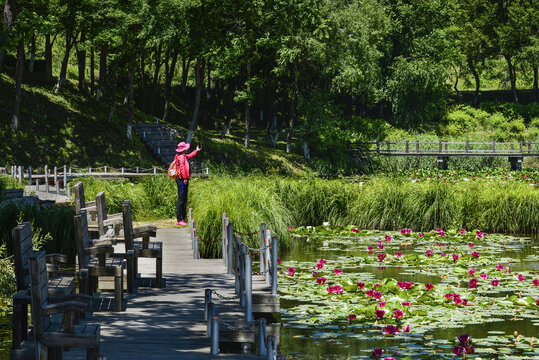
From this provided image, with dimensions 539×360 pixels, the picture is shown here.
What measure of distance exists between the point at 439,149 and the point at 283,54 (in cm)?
1511

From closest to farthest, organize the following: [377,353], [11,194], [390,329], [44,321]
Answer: [44,321] → [377,353] → [390,329] → [11,194]

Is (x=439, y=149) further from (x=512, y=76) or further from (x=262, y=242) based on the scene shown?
(x=262, y=242)

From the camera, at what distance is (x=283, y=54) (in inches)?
1890

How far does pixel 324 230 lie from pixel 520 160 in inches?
1461

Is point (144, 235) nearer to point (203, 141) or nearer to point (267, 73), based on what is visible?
point (203, 141)

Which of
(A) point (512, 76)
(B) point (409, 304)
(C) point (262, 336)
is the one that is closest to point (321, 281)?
(B) point (409, 304)

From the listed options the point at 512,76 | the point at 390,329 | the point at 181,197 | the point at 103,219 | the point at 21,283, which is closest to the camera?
the point at 21,283

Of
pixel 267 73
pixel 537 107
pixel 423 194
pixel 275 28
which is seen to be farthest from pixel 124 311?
pixel 537 107

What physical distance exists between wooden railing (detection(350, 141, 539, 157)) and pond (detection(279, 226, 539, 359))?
37.1m

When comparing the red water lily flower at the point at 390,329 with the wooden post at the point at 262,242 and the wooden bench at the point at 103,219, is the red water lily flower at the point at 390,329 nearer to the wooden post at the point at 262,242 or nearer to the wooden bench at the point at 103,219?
the wooden post at the point at 262,242

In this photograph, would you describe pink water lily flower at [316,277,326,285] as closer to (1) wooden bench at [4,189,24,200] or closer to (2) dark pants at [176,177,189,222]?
(2) dark pants at [176,177,189,222]

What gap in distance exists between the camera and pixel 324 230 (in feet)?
72.7

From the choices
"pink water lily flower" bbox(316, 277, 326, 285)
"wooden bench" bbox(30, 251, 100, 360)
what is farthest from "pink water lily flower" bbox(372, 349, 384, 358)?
"pink water lily flower" bbox(316, 277, 326, 285)

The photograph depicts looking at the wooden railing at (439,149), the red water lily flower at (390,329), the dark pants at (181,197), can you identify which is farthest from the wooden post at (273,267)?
the wooden railing at (439,149)
